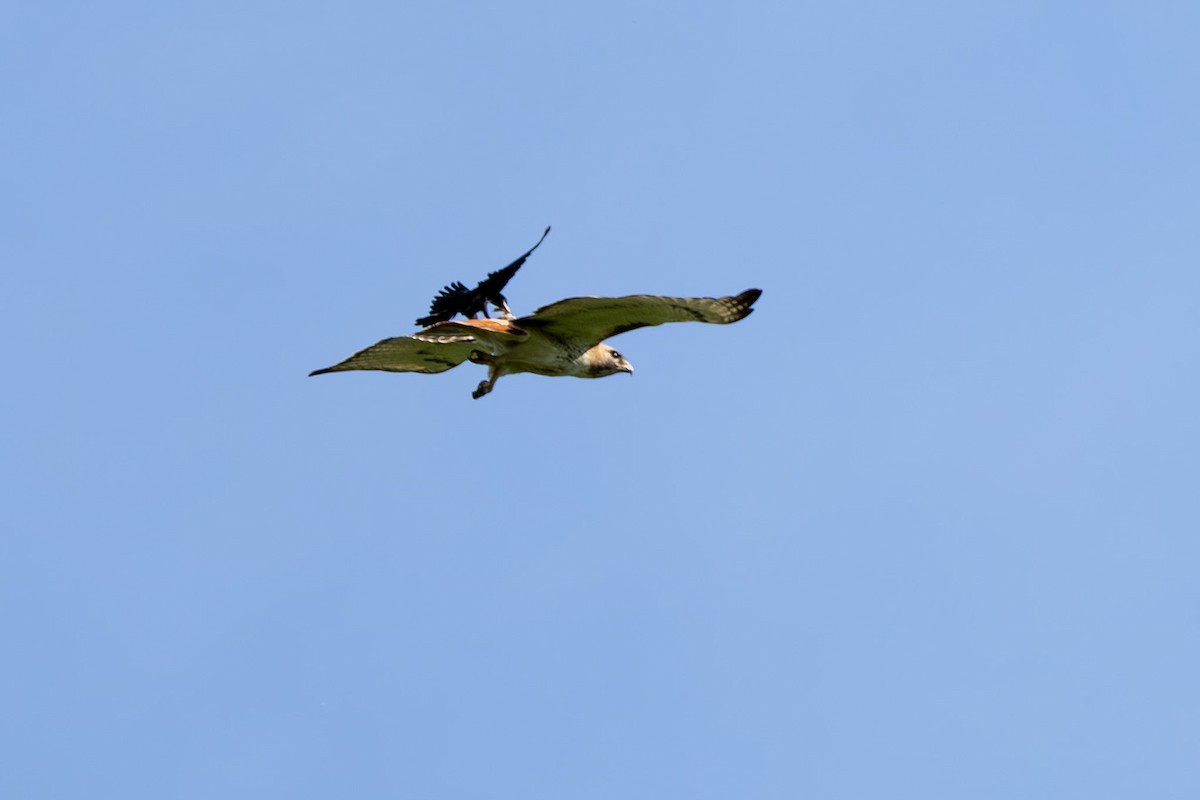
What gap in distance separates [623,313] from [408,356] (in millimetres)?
3319

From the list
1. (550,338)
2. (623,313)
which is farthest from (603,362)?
(623,313)

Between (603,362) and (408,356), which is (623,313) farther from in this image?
(408,356)

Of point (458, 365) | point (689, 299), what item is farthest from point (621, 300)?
point (458, 365)

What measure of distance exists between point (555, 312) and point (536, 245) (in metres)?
1.22

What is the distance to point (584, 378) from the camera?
2058 centimetres

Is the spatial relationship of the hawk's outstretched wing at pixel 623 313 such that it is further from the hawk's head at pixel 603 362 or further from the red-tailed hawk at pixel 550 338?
the hawk's head at pixel 603 362

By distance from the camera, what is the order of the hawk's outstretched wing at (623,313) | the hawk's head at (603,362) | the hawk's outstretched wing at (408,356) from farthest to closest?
1. the hawk's outstretched wing at (408,356)
2. the hawk's head at (603,362)
3. the hawk's outstretched wing at (623,313)

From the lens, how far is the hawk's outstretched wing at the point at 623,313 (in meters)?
18.2

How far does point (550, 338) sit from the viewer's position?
65.3 ft

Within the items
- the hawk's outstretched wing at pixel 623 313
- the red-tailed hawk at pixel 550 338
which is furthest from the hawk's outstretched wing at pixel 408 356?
the hawk's outstretched wing at pixel 623 313

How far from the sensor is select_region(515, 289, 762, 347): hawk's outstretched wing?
18.2 m

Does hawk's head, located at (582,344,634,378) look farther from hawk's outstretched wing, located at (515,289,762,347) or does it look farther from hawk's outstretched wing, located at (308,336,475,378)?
hawk's outstretched wing, located at (308,336,475,378)

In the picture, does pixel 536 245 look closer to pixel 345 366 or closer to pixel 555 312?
pixel 555 312

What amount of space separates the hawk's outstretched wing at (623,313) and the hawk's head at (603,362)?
1.16ft
